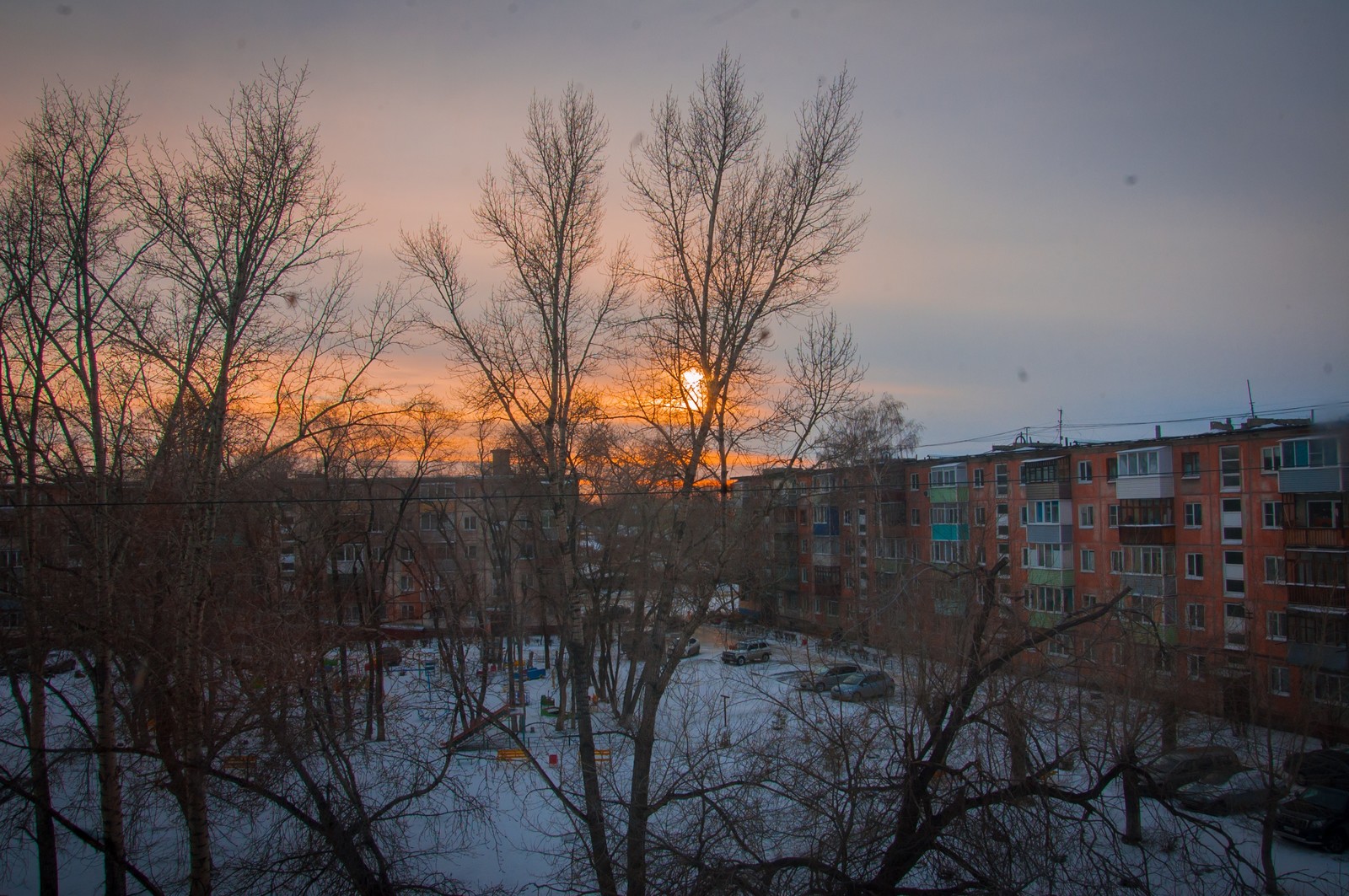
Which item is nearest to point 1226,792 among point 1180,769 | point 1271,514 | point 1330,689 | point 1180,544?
point 1180,769

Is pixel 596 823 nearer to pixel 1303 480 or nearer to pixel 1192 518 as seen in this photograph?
pixel 1303 480

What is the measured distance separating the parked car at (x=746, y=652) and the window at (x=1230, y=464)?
1200 centimetres

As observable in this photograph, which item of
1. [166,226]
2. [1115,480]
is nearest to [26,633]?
[166,226]

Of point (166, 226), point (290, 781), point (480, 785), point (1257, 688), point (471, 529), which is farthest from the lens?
point (471, 529)

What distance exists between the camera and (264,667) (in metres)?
8.05

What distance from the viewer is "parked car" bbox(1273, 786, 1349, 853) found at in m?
10.0

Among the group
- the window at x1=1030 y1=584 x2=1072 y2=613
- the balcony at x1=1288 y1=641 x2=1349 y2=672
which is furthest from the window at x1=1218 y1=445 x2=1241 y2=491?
the balcony at x1=1288 y1=641 x2=1349 y2=672

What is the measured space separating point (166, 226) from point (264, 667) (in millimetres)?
4973

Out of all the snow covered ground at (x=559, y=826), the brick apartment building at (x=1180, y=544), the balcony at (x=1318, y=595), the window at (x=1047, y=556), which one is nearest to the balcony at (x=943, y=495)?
the brick apartment building at (x=1180, y=544)

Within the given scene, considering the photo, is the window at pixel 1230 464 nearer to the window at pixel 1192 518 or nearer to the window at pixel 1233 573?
the window at pixel 1192 518

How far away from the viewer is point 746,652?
26219 mm

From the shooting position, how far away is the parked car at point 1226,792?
5855 millimetres

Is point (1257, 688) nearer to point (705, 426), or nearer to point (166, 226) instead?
point (705, 426)

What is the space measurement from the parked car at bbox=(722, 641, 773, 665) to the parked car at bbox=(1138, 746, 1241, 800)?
50.0 ft
